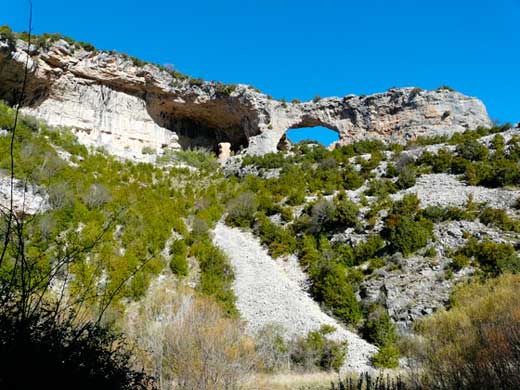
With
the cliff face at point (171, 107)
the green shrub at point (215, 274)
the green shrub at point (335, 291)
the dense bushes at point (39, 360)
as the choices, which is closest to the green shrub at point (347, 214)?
the green shrub at point (335, 291)

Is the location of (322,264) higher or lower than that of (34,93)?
lower

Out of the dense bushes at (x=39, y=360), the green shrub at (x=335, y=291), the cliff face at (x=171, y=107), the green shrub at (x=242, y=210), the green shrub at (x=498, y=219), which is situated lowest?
the dense bushes at (x=39, y=360)

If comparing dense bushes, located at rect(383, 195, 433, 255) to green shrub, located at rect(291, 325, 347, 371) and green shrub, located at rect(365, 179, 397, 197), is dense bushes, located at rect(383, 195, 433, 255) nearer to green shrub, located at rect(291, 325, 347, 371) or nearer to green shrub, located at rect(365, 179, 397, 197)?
green shrub, located at rect(365, 179, 397, 197)

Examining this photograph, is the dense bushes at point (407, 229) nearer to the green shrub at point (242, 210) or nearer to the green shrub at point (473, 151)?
the green shrub at point (473, 151)

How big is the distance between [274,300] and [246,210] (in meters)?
6.72

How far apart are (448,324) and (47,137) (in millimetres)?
20922

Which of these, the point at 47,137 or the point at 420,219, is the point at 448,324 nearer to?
the point at 420,219

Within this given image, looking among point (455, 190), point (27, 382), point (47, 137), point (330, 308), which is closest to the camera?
point (27, 382)

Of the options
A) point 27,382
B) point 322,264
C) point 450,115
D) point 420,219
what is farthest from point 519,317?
point 450,115

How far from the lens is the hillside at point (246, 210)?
10.2m

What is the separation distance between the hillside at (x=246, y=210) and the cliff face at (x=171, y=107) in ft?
0.33

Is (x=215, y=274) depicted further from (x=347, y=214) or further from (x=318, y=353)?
(x=347, y=214)

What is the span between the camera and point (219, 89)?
88.7ft

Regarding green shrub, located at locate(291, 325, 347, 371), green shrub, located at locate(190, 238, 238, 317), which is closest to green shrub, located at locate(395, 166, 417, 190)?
green shrub, located at locate(190, 238, 238, 317)
